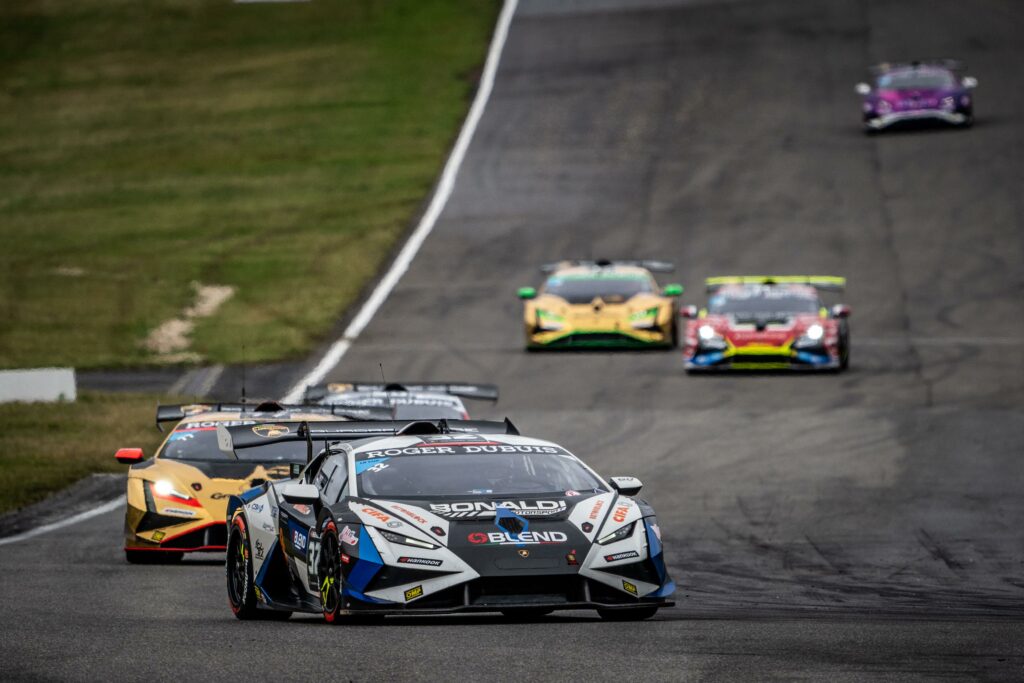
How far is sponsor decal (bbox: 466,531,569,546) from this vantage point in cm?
1056

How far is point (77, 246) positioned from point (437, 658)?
3202 cm

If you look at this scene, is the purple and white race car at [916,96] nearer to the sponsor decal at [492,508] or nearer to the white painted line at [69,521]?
the white painted line at [69,521]

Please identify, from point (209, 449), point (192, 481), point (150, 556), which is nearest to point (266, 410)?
point (209, 449)

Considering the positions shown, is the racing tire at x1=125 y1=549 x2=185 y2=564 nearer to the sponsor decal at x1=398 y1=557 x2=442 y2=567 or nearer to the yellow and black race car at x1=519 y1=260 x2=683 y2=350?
the sponsor decal at x1=398 y1=557 x2=442 y2=567

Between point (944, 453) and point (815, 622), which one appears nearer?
point (815, 622)

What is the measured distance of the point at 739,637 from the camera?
999cm

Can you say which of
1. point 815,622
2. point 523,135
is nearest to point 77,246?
point 523,135

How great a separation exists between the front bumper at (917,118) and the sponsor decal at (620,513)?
113ft

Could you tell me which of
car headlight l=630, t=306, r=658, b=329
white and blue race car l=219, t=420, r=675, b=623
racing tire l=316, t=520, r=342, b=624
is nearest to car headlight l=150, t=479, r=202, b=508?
white and blue race car l=219, t=420, r=675, b=623

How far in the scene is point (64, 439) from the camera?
2427 centimetres

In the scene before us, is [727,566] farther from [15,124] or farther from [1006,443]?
[15,124]

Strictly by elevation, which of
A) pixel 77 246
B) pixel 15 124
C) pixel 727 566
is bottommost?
pixel 727 566

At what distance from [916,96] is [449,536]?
35624 millimetres

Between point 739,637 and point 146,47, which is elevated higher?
point 146,47
